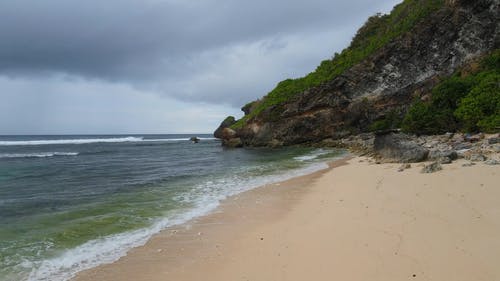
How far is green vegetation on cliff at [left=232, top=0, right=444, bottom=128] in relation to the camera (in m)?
34.5

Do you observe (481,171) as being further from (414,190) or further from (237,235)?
(237,235)

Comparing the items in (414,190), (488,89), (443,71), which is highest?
(443,71)

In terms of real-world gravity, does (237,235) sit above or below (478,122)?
below

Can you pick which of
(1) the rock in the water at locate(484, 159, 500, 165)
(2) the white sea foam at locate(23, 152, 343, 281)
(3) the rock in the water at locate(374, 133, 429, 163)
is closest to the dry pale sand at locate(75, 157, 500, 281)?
(2) the white sea foam at locate(23, 152, 343, 281)

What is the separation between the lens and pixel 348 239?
5.67m

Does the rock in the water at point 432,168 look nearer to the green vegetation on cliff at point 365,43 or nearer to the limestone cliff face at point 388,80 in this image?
the limestone cliff face at point 388,80

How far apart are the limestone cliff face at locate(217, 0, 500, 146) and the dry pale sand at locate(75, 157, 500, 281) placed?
26.3 metres

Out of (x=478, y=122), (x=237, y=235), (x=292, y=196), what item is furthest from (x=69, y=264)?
(x=478, y=122)

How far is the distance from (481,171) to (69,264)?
11018mm

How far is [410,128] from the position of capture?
875 inches

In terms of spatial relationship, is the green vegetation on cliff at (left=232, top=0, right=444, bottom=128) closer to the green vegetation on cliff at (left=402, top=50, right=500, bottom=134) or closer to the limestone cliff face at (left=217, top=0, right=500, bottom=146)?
the limestone cliff face at (left=217, top=0, right=500, bottom=146)

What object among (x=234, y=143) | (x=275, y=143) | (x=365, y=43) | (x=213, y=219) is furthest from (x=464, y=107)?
(x=234, y=143)

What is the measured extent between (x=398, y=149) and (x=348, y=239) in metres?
10.6

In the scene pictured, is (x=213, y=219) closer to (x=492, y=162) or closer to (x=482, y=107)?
(x=492, y=162)
